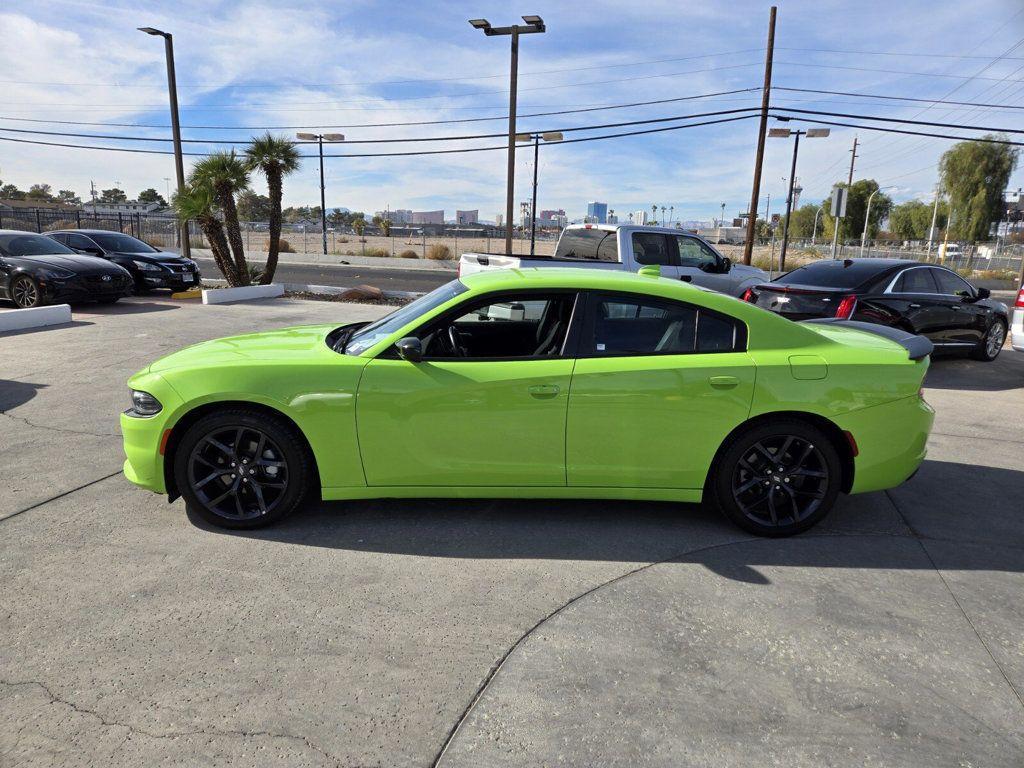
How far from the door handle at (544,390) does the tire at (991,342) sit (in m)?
8.89

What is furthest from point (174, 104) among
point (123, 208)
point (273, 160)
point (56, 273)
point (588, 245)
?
point (123, 208)

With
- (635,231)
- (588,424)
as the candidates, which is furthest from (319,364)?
(635,231)

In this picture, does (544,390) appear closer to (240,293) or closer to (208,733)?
(208,733)

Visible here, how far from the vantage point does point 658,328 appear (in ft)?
12.6

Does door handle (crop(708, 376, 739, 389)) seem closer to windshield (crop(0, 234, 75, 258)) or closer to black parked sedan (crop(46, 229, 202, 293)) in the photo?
windshield (crop(0, 234, 75, 258))

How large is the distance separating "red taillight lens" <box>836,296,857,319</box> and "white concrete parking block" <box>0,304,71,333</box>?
1164 cm

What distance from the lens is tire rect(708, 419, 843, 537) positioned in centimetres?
381

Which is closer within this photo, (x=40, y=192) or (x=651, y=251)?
(x=651, y=251)

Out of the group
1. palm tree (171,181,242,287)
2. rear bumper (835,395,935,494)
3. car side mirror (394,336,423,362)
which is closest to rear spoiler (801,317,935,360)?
rear bumper (835,395,935,494)

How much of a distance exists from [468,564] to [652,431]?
4.05 feet

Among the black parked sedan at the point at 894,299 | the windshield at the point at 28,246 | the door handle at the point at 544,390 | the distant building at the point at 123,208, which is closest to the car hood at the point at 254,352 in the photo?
the door handle at the point at 544,390

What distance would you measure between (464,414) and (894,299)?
717 centimetres

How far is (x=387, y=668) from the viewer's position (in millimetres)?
2709

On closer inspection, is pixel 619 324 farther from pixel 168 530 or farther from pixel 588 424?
pixel 168 530
